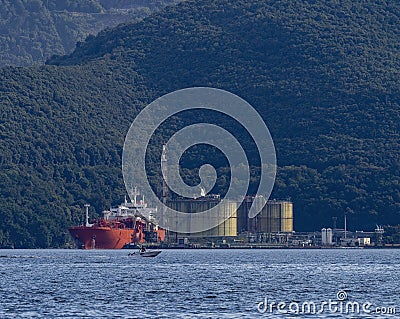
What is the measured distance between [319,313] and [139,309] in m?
10.4

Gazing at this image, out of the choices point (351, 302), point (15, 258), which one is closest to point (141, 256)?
point (15, 258)

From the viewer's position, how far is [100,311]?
258 feet

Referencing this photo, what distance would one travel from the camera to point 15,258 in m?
160

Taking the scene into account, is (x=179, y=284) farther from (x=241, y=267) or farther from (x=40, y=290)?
(x=241, y=267)

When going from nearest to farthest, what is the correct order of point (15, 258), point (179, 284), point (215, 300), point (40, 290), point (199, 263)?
point (215, 300) < point (40, 290) < point (179, 284) < point (199, 263) < point (15, 258)

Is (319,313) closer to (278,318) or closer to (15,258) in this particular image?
(278,318)

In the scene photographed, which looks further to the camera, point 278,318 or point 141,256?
point 141,256

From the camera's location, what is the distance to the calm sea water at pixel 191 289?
77.9m

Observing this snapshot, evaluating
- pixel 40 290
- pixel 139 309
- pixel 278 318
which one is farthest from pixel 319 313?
pixel 40 290

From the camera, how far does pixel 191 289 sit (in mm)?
95062

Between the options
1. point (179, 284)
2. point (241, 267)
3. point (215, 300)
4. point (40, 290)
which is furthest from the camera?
point (241, 267)

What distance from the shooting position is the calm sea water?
77.9m

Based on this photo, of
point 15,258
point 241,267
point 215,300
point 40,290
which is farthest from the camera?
point 15,258

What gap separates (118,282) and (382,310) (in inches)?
1218
